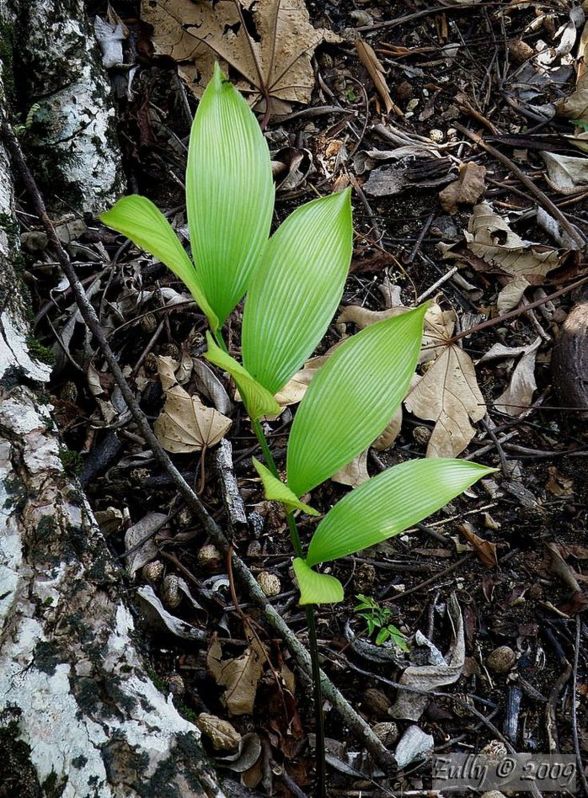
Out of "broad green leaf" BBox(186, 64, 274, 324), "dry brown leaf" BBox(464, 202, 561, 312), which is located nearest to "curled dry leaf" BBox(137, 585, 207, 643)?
"broad green leaf" BBox(186, 64, 274, 324)

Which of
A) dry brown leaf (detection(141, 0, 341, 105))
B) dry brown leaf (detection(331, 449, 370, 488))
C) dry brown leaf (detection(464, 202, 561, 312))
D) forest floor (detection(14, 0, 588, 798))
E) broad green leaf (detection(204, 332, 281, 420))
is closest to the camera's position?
broad green leaf (detection(204, 332, 281, 420))

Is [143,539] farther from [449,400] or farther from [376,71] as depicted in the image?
[376,71]

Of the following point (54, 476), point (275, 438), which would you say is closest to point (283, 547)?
point (275, 438)

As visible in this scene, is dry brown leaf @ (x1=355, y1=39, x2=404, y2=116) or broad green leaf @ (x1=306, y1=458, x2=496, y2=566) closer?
broad green leaf @ (x1=306, y1=458, x2=496, y2=566)

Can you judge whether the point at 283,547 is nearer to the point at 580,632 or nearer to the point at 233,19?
the point at 580,632

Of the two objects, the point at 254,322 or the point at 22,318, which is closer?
the point at 254,322

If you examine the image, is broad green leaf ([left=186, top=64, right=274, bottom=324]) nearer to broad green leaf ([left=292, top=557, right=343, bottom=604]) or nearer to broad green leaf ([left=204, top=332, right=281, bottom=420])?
broad green leaf ([left=204, top=332, right=281, bottom=420])

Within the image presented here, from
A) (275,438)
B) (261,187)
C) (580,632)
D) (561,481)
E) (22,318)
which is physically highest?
(261,187)
